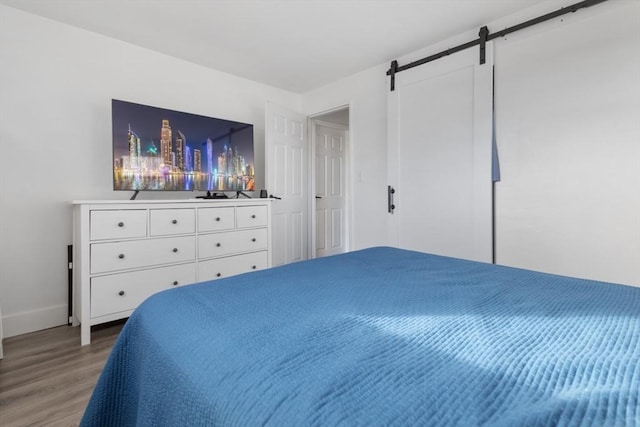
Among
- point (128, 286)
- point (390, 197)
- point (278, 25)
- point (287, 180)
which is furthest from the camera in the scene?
point (287, 180)

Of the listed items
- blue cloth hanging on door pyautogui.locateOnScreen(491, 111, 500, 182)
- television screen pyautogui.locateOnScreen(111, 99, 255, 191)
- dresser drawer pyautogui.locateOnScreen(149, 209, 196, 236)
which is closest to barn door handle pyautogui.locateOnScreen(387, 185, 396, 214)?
blue cloth hanging on door pyautogui.locateOnScreen(491, 111, 500, 182)

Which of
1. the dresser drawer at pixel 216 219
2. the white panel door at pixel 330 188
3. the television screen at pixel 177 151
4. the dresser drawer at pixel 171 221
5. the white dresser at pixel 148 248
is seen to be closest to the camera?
the white dresser at pixel 148 248

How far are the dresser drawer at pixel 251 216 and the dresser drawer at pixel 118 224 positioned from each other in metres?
0.80

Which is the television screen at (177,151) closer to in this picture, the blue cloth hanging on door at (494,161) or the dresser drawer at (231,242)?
the dresser drawer at (231,242)

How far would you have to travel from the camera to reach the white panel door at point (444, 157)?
2.55 metres

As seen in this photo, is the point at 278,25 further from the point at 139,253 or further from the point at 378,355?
the point at 378,355

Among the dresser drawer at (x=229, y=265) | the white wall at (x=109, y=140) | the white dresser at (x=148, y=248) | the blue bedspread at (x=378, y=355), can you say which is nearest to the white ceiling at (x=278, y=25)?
the white wall at (x=109, y=140)

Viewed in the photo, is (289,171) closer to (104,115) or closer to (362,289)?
(104,115)

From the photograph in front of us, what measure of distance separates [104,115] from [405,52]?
2822 mm

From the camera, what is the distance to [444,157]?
9.16 feet

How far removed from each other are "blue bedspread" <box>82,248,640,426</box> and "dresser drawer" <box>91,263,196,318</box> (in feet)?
4.76

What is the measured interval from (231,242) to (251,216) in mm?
316

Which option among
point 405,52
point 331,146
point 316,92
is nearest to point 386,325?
point 405,52

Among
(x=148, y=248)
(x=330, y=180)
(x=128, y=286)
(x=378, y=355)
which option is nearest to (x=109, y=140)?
(x=148, y=248)
